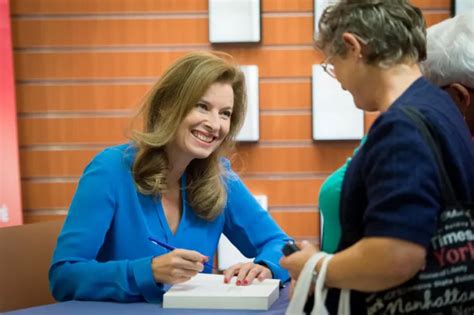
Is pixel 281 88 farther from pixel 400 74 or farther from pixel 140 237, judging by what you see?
pixel 400 74

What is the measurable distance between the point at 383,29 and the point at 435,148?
28cm

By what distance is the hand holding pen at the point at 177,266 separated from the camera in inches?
65.3

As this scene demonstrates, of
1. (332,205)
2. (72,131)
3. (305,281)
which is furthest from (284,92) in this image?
(305,281)

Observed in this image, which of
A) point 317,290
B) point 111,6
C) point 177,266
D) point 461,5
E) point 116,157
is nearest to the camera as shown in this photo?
point 317,290

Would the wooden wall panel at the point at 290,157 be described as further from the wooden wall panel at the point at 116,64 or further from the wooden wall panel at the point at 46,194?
the wooden wall panel at the point at 46,194

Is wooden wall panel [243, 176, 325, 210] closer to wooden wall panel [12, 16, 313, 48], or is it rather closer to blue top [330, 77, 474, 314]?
wooden wall panel [12, 16, 313, 48]

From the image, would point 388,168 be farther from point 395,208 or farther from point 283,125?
point 283,125

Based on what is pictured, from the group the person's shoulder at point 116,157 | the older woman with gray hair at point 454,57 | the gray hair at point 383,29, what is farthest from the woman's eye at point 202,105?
the gray hair at point 383,29

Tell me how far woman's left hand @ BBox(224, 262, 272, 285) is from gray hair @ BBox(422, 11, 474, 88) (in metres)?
0.80

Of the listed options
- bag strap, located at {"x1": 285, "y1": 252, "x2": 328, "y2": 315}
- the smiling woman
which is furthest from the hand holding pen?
bag strap, located at {"x1": 285, "y1": 252, "x2": 328, "y2": 315}

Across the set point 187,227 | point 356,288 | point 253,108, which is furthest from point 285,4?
point 356,288

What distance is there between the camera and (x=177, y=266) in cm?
166

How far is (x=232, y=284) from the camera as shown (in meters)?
1.75

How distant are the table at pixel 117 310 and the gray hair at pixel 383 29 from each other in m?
0.75
